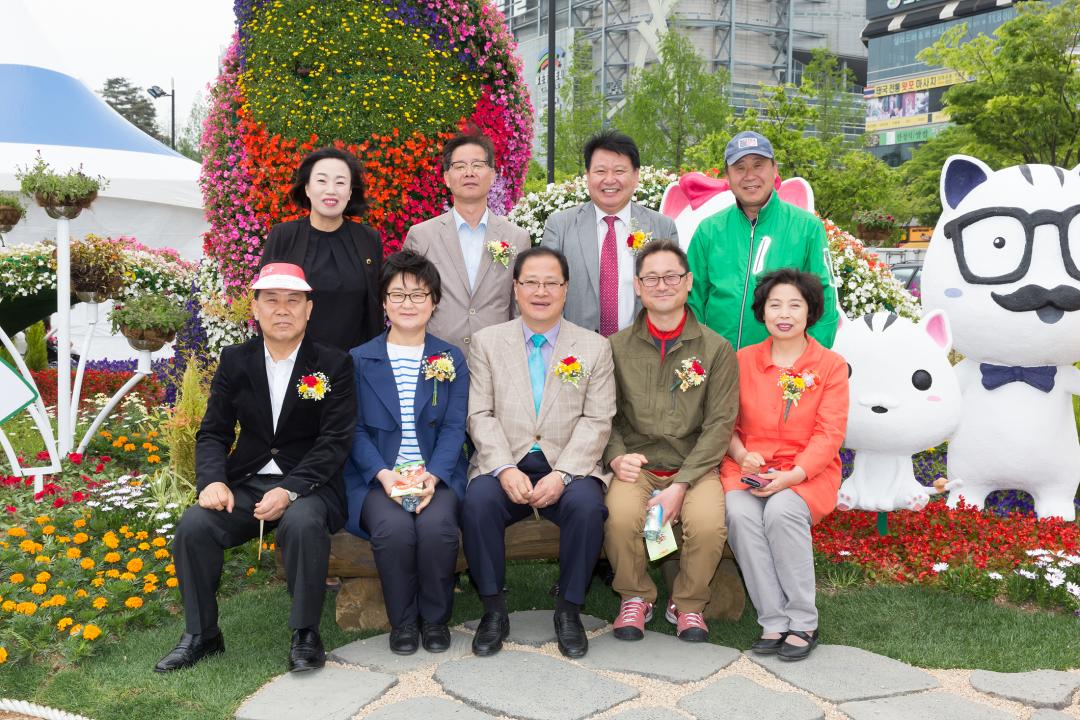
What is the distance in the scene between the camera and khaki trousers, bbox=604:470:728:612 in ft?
11.7

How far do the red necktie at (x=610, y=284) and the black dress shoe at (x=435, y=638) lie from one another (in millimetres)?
1628

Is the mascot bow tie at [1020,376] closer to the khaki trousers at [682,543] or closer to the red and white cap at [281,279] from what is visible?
the khaki trousers at [682,543]

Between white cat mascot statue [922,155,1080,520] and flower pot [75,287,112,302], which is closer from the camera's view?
white cat mascot statue [922,155,1080,520]

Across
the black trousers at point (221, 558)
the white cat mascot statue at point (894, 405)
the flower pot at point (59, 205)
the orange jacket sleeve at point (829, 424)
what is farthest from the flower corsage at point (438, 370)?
the flower pot at point (59, 205)

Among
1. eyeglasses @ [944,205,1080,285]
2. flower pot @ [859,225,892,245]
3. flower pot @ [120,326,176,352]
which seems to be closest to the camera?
eyeglasses @ [944,205,1080,285]

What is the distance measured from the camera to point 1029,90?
1739cm

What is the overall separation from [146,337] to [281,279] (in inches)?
126

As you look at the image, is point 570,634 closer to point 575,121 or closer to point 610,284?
point 610,284

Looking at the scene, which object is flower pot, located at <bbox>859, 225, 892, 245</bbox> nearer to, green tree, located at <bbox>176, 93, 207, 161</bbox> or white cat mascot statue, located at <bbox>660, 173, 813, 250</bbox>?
white cat mascot statue, located at <bbox>660, 173, 813, 250</bbox>

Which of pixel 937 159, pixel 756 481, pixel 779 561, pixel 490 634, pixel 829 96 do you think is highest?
pixel 829 96

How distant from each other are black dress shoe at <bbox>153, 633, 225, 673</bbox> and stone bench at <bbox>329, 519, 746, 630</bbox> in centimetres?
51

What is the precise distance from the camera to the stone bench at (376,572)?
3.67 meters

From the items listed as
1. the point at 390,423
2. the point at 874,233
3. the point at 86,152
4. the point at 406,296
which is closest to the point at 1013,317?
the point at 406,296

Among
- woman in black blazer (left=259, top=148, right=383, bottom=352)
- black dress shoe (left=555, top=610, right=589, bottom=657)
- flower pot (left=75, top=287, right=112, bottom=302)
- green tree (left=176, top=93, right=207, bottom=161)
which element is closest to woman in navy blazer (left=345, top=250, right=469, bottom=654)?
woman in black blazer (left=259, top=148, right=383, bottom=352)
